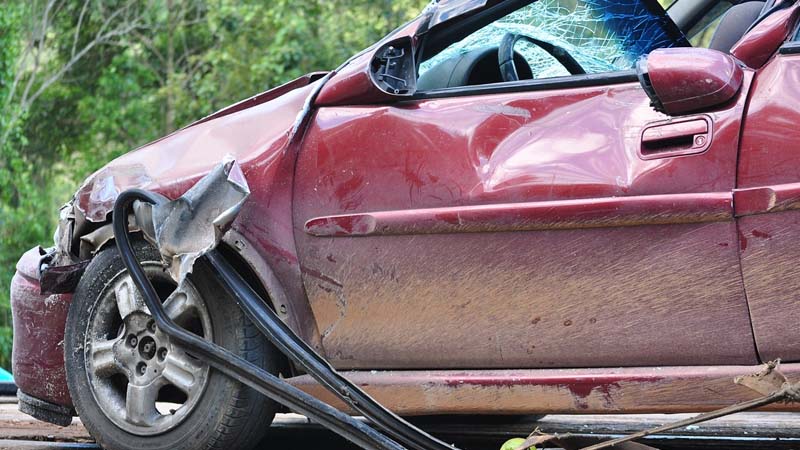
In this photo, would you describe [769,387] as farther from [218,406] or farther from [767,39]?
[218,406]

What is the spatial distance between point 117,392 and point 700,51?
2.23 meters

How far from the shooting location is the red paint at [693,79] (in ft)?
10.1

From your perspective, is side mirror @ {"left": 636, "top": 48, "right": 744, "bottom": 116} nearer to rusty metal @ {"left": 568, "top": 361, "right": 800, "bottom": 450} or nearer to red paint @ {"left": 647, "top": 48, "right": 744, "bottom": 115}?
red paint @ {"left": 647, "top": 48, "right": 744, "bottom": 115}

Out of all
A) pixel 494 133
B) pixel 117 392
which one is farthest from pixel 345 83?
pixel 117 392

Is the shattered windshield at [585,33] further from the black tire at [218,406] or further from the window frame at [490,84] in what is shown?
the black tire at [218,406]

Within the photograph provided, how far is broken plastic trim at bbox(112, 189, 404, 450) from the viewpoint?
11.0 feet

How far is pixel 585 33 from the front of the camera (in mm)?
3994

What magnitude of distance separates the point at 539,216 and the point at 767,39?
819mm

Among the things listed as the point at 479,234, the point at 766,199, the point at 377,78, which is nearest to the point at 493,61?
the point at 377,78

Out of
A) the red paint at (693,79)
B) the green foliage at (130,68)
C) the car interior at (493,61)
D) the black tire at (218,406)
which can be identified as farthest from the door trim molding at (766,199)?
the green foliage at (130,68)

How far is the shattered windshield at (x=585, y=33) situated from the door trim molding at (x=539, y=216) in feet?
2.11

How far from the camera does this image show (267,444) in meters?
4.35

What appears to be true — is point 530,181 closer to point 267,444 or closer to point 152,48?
point 267,444

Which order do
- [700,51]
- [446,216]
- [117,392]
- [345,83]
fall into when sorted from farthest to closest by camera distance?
[117,392], [345,83], [446,216], [700,51]
